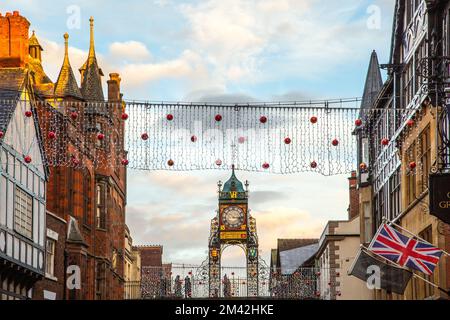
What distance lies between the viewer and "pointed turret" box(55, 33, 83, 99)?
53.0m

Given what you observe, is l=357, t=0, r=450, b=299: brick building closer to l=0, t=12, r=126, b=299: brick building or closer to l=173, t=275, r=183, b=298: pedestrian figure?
l=0, t=12, r=126, b=299: brick building

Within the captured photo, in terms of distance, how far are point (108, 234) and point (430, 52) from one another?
2655cm

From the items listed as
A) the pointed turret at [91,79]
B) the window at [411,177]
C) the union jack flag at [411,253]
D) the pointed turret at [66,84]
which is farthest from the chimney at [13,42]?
the union jack flag at [411,253]

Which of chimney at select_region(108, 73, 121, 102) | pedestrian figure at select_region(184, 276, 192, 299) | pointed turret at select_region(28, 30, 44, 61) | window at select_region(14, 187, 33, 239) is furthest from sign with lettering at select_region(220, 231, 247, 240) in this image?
window at select_region(14, 187, 33, 239)

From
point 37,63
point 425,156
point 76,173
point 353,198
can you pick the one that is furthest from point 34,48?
point 425,156

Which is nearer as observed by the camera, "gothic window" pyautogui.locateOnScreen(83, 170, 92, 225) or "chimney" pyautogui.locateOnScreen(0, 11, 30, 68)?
"chimney" pyautogui.locateOnScreen(0, 11, 30, 68)

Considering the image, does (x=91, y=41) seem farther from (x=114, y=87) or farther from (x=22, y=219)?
(x=22, y=219)

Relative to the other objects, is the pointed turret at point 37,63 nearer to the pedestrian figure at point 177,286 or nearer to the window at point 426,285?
the pedestrian figure at point 177,286

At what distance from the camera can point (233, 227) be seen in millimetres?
83562

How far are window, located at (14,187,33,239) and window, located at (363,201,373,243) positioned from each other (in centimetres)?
1755

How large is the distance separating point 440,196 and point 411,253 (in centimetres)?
310

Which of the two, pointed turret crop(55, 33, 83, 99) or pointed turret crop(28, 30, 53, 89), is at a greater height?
pointed turret crop(28, 30, 53, 89)

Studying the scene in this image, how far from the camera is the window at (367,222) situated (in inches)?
2151
